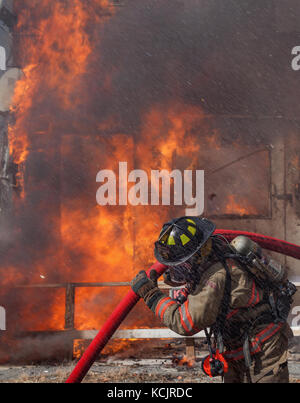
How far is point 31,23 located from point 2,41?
0.82 m

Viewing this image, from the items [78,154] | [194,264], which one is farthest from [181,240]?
[78,154]

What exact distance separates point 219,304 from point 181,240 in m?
0.54

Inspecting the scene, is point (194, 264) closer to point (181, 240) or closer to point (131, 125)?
point (181, 240)

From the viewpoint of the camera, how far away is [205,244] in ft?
11.0

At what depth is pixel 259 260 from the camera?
3.40m

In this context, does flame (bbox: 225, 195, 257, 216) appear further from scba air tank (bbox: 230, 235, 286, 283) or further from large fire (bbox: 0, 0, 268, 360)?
scba air tank (bbox: 230, 235, 286, 283)

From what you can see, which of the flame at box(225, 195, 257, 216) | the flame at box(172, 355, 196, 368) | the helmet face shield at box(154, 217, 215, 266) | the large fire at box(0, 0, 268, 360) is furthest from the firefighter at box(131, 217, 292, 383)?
the flame at box(225, 195, 257, 216)

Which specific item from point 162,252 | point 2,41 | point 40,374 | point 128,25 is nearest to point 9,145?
point 2,41

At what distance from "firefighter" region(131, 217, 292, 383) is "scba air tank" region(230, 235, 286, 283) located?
8 centimetres

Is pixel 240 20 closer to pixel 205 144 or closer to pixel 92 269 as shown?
pixel 205 144

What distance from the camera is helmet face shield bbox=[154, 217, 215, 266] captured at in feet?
10.8

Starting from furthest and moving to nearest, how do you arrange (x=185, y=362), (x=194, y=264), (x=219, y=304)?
(x=185, y=362) → (x=194, y=264) → (x=219, y=304)

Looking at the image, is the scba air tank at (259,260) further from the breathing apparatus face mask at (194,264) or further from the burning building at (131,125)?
the burning building at (131,125)

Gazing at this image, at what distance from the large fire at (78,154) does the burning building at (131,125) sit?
23 millimetres
